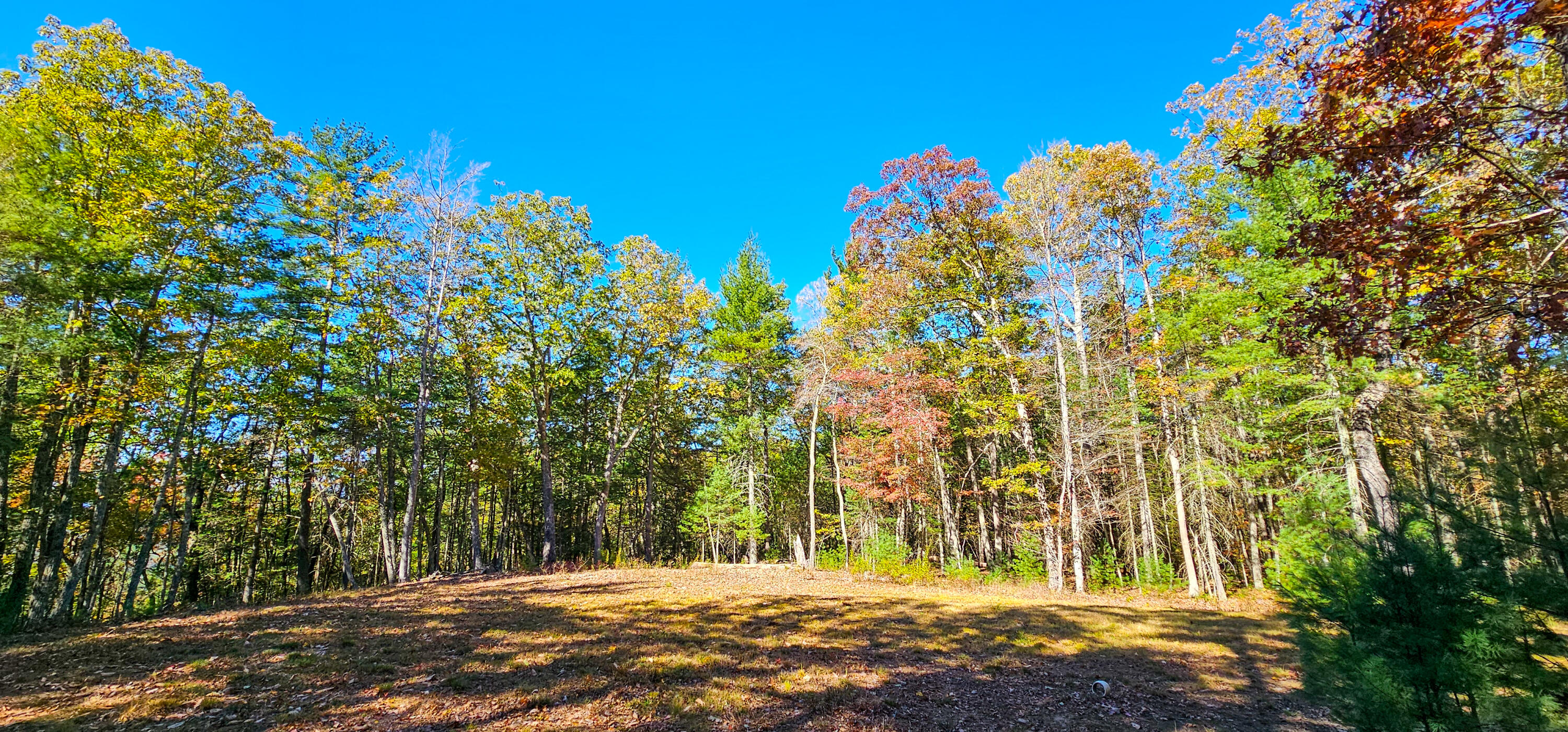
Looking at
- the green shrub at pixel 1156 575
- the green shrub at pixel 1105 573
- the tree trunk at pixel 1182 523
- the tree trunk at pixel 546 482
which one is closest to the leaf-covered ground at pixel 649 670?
the tree trunk at pixel 1182 523

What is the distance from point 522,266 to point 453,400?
22.9ft

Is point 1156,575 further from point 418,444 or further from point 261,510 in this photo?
point 261,510

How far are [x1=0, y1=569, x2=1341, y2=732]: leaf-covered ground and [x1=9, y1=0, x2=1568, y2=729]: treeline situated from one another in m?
2.50

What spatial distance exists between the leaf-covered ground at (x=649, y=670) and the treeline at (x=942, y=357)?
98.4 inches

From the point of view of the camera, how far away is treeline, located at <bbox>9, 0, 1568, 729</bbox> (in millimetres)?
3426

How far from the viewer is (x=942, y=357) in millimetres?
19172

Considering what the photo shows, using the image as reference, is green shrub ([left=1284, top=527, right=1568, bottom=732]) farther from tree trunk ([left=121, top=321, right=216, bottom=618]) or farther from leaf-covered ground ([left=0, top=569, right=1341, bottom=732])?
tree trunk ([left=121, top=321, right=216, bottom=618])

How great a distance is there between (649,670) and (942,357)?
15.1 m

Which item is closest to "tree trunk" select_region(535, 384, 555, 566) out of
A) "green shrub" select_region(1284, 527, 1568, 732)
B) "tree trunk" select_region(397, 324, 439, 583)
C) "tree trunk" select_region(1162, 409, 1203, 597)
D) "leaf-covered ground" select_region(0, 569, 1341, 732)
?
"tree trunk" select_region(397, 324, 439, 583)

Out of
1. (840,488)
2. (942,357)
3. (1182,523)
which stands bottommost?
(1182,523)

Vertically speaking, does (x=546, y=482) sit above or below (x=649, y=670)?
above

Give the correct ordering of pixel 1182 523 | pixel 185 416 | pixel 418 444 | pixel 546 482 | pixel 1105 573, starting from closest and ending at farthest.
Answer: pixel 185 416, pixel 1182 523, pixel 418 444, pixel 1105 573, pixel 546 482

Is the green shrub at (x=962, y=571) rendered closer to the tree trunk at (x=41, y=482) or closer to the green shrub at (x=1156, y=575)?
the green shrub at (x=1156, y=575)

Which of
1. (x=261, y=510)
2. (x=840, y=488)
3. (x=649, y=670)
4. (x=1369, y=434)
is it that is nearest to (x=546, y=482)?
(x=840, y=488)
